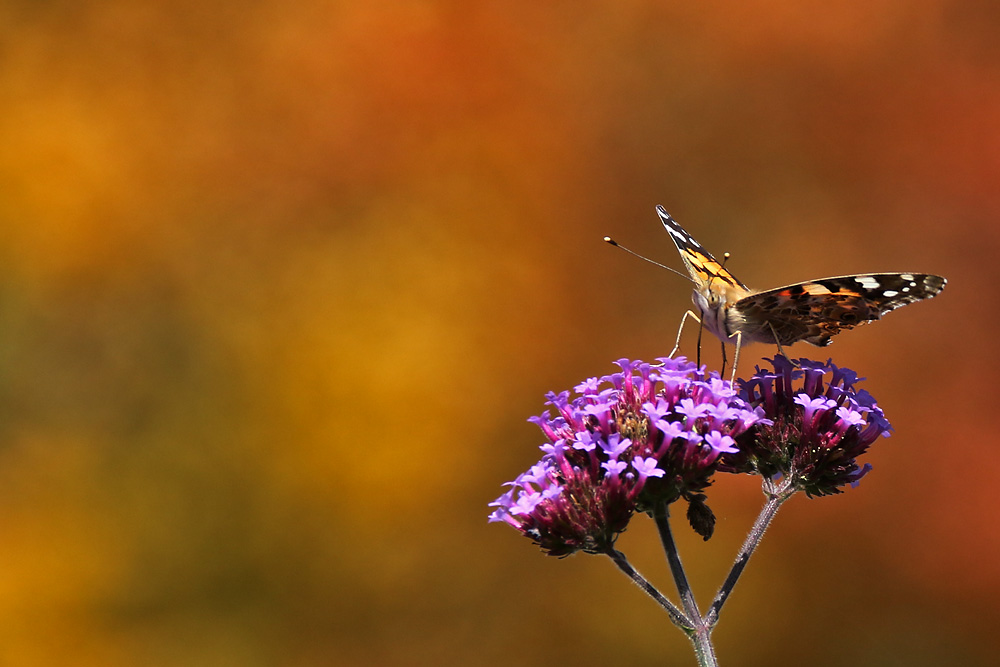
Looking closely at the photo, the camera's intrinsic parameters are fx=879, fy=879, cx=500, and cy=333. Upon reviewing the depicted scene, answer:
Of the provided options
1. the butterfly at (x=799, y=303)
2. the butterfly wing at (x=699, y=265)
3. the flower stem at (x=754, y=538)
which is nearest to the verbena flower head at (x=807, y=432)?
the flower stem at (x=754, y=538)

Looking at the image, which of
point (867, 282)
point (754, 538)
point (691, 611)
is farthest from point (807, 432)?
point (691, 611)

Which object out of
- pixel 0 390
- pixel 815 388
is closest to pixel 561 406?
pixel 815 388

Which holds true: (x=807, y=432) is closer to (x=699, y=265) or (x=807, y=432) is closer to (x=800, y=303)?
(x=800, y=303)

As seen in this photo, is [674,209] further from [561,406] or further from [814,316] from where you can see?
[561,406]

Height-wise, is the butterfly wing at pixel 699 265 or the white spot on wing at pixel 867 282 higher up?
the butterfly wing at pixel 699 265

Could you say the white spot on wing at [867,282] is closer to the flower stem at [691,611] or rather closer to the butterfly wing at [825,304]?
the butterfly wing at [825,304]
